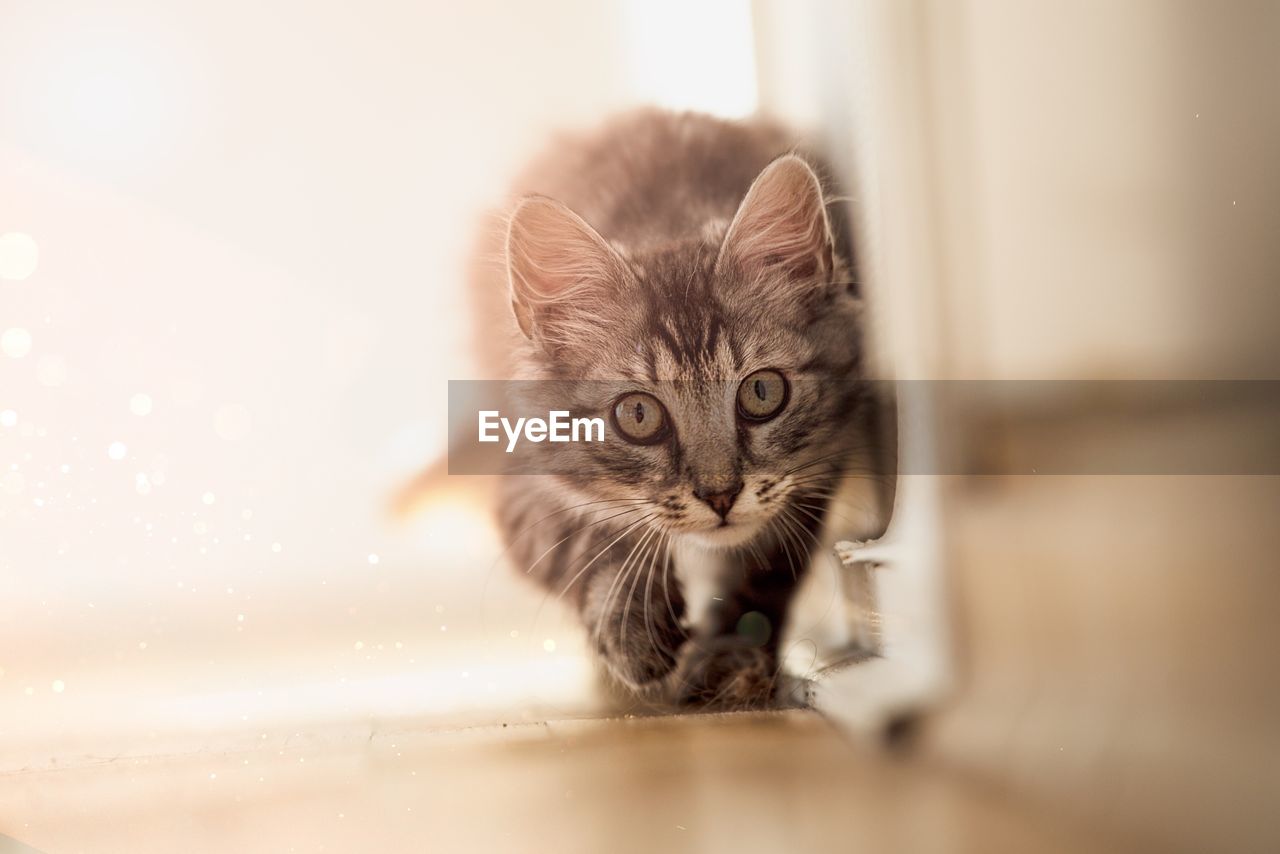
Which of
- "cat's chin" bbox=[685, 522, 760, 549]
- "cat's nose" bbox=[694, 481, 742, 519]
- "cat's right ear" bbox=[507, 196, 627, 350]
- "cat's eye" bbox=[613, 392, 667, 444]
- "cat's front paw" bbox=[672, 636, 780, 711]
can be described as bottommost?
"cat's front paw" bbox=[672, 636, 780, 711]

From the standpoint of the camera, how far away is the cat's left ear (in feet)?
3.41

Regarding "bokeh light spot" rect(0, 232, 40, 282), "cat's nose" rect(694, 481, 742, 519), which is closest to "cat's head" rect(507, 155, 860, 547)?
"cat's nose" rect(694, 481, 742, 519)

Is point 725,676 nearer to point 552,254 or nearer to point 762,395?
point 762,395

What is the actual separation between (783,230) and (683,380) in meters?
0.22

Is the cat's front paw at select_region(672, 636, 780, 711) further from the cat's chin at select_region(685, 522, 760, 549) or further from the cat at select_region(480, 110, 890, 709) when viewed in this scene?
the cat's chin at select_region(685, 522, 760, 549)

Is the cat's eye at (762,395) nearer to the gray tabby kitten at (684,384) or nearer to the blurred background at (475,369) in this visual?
the gray tabby kitten at (684,384)

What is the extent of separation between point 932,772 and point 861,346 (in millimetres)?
529

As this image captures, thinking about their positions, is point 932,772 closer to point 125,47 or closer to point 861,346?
point 861,346

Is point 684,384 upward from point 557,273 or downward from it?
downward

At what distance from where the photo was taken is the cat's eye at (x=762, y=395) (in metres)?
1.03

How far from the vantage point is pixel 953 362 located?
1120 mm

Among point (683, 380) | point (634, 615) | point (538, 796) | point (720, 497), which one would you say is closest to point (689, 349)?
point (683, 380)

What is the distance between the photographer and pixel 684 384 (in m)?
1.02

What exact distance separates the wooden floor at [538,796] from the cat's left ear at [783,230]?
1.76 ft
